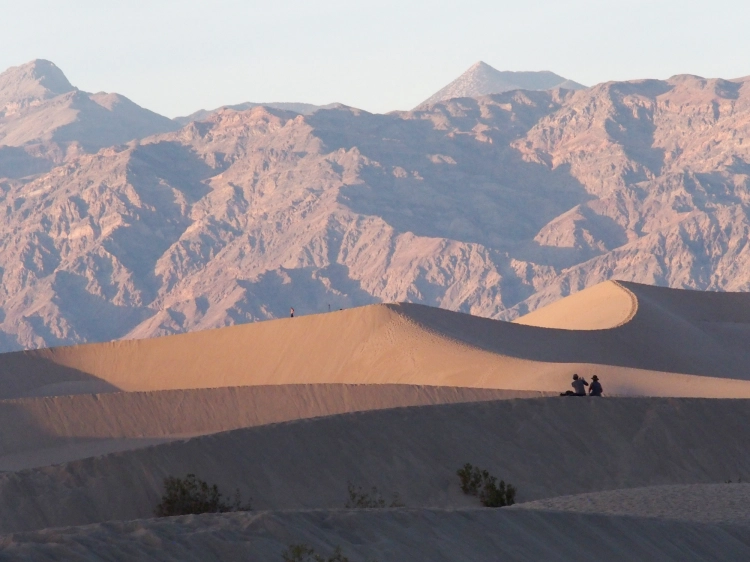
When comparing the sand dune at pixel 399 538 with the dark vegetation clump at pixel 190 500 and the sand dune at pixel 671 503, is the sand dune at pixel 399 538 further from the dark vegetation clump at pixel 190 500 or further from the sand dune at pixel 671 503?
the dark vegetation clump at pixel 190 500

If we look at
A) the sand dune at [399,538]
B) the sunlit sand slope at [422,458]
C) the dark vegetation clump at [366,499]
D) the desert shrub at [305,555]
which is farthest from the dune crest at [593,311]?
the desert shrub at [305,555]

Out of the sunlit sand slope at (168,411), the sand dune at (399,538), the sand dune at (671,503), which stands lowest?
the sunlit sand slope at (168,411)

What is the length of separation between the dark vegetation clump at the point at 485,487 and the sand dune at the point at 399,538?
14.4ft

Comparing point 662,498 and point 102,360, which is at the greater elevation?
point 662,498

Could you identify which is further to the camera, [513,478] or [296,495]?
[513,478]

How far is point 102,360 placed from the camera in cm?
4975

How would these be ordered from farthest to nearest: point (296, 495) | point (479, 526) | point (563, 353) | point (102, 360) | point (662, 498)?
point (102, 360)
point (563, 353)
point (296, 495)
point (662, 498)
point (479, 526)

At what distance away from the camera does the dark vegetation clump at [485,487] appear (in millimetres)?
17625

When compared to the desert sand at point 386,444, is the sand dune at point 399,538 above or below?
above

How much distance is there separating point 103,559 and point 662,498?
7.71 meters

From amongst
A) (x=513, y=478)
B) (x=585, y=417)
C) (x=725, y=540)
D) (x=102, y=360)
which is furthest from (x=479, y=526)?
(x=102, y=360)

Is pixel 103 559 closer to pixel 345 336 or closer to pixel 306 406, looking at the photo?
pixel 306 406

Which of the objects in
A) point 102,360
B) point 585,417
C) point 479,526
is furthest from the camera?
point 102,360

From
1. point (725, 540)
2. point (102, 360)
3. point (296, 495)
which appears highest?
point (725, 540)
